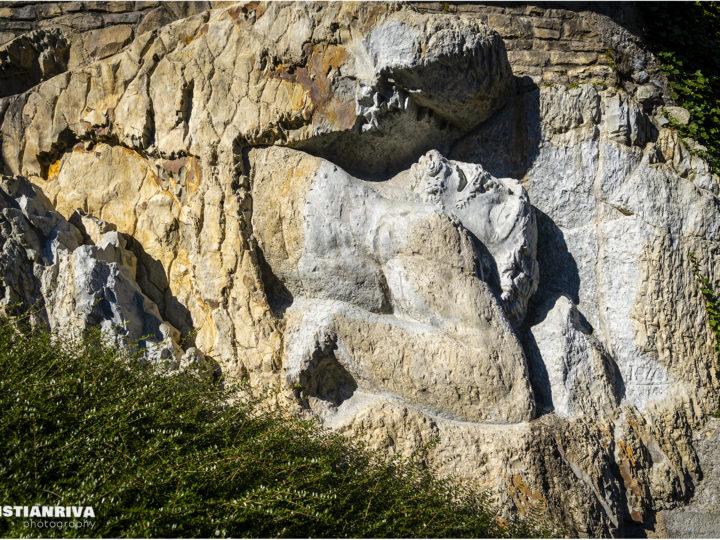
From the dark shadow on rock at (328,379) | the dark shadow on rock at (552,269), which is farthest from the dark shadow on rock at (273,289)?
the dark shadow on rock at (552,269)

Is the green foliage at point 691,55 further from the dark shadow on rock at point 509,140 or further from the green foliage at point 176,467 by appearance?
the green foliage at point 176,467

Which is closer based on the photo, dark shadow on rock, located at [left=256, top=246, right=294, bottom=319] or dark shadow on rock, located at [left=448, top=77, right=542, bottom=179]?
dark shadow on rock, located at [left=256, top=246, right=294, bottom=319]

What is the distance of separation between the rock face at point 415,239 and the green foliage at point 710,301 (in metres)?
0.07

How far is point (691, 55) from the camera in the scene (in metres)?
5.48

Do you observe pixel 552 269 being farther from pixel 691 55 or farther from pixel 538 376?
pixel 691 55

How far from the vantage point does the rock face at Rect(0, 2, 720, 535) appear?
426 centimetres

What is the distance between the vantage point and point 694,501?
443cm

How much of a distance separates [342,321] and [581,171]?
6.40 ft

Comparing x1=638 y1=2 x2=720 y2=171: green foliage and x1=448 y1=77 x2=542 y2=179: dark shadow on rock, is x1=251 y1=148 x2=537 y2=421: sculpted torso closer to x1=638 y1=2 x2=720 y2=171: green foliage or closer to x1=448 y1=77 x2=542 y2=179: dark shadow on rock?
x1=448 y1=77 x2=542 y2=179: dark shadow on rock

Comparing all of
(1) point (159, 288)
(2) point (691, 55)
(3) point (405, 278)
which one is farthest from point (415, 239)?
(2) point (691, 55)

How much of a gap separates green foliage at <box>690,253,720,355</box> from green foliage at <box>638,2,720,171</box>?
934 mm

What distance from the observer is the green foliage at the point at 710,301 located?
4680mm

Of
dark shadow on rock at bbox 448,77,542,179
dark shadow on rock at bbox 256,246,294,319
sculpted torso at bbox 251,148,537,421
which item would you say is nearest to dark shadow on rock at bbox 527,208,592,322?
sculpted torso at bbox 251,148,537,421

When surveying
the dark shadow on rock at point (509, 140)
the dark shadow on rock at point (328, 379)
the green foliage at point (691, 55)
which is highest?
the green foliage at point (691, 55)
